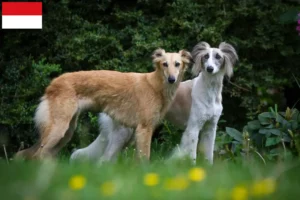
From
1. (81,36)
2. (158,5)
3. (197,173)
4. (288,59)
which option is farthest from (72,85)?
(197,173)

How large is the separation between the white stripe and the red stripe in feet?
0.20

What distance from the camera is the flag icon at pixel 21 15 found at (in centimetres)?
1003

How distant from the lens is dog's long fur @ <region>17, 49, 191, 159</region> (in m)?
8.06

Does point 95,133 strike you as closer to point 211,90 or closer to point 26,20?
point 26,20

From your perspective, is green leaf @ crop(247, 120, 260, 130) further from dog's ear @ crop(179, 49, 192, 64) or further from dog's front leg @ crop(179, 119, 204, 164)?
dog's ear @ crop(179, 49, 192, 64)

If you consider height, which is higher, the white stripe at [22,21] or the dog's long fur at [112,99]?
the white stripe at [22,21]

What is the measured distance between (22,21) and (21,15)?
0.09 m

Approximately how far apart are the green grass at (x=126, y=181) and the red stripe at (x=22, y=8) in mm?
5626

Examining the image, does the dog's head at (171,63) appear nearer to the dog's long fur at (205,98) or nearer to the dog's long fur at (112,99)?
the dog's long fur at (112,99)

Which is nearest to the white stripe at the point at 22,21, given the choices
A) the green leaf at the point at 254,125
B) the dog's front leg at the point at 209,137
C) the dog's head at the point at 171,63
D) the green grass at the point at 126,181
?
the dog's head at the point at 171,63

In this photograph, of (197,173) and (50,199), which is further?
(197,173)

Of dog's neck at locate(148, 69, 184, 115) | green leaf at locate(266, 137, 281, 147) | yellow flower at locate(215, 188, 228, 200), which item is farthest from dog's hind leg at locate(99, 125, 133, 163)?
yellow flower at locate(215, 188, 228, 200)

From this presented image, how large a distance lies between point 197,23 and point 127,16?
3.37ft

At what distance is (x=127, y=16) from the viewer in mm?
10359
